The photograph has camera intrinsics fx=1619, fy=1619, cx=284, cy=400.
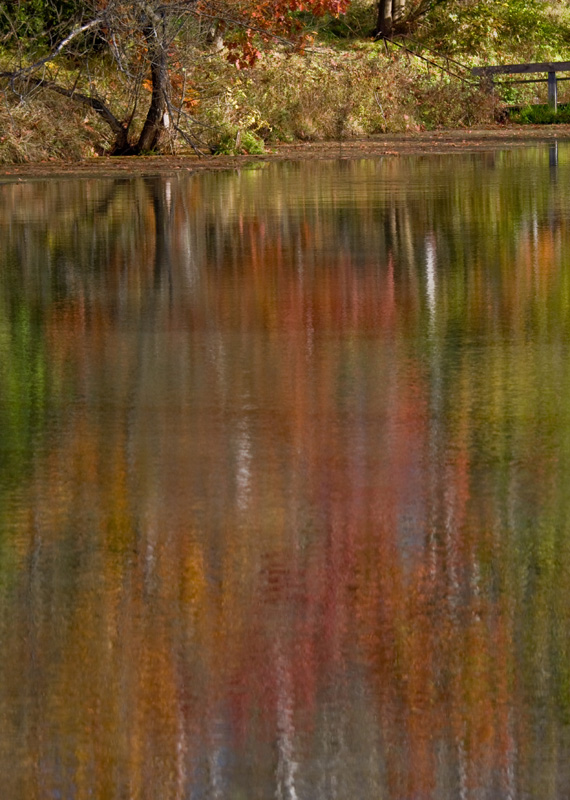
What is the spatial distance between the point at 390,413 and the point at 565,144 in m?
22.2

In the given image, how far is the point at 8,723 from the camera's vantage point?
361 centimetres

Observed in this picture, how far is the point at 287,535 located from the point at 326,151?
77.6ft

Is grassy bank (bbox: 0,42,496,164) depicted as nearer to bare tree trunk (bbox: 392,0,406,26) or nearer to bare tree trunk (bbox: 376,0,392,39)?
bare tree trunk (bbox: 376,0,392,39)

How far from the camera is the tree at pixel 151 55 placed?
24609 millimetres

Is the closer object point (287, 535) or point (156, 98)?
point (287, 535)

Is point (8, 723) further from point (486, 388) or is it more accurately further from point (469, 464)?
point (486, 388)

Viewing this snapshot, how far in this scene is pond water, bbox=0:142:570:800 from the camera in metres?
3.45

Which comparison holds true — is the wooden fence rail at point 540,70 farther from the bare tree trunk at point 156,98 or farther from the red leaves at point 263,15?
the bare tree trunk at point 156,98

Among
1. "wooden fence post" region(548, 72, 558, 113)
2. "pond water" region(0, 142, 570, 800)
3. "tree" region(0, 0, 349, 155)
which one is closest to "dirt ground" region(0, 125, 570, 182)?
"tree" region(0, 0, 349, 155)

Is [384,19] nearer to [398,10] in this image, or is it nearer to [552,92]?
[398,10]

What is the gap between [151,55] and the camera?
2548 centimetres

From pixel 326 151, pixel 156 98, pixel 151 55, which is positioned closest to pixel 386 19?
pixel 326 151

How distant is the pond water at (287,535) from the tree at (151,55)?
14.3 m

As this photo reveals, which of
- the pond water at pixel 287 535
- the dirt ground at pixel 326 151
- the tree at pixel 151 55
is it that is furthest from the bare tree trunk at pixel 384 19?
the pond water at pixel 287 535
